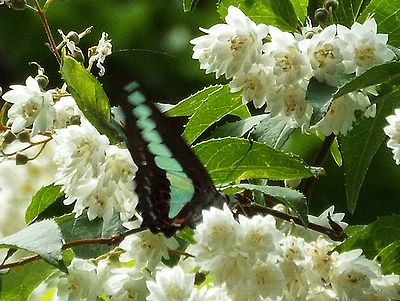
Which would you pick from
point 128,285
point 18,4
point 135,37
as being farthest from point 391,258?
point 135,37

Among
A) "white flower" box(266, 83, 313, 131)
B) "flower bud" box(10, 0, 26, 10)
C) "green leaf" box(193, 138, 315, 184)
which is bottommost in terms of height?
"green leaf" box(193, 138, 315, 184)

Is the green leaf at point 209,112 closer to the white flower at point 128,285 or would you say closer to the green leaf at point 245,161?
the green leaf at point 245,161

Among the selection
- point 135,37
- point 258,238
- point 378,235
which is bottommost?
point 135,37

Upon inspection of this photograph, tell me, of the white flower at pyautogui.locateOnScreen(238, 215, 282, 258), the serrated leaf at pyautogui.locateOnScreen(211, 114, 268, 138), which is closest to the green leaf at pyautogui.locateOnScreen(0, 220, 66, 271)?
the white flower at pyautogui.locateOnScreen(238, 215, 282, 258)

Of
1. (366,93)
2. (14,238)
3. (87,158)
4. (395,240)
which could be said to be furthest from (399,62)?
(14,238)

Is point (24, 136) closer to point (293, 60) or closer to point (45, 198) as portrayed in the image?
point (45, 198)

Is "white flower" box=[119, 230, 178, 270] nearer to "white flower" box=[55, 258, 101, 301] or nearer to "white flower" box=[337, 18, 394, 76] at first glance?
"white flower" box=[55, 258, 101, 301]
